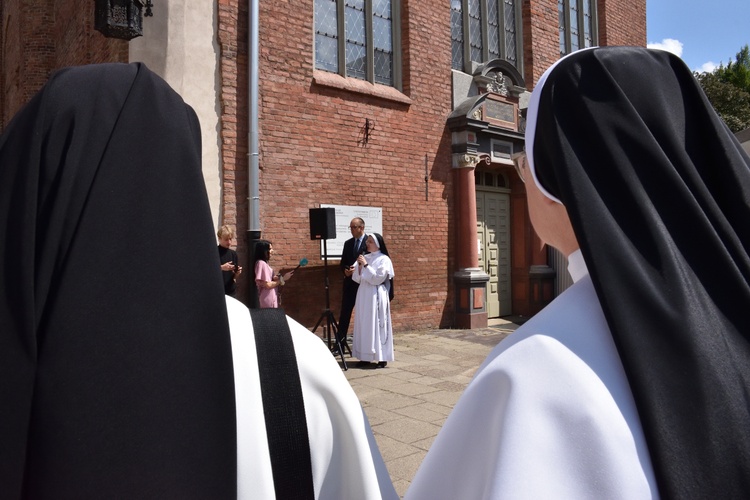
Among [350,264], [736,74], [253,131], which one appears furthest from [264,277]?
[736,74]

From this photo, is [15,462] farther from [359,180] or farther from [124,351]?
[359,180]

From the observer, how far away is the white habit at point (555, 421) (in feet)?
3.43

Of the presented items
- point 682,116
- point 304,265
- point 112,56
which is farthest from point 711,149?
point 112,56

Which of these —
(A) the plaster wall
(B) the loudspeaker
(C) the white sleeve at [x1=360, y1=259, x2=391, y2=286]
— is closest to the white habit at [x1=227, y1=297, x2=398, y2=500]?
(C) the white sleeve at [x1=360, y1=259, x2=391, y2=286]

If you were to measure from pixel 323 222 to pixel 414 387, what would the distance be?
283 cm

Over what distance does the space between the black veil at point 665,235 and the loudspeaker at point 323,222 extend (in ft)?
24.2

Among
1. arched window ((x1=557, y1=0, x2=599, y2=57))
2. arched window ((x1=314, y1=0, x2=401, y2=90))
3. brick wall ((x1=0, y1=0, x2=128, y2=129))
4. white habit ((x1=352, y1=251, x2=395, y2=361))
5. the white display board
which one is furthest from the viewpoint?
arched window ((x1=557, y1=0, x2=599, y2=57))

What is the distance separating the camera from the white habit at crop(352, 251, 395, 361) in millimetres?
8312

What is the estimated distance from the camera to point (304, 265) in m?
9.40

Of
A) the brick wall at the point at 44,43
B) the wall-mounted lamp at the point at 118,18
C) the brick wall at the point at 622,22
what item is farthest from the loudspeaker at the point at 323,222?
the brick wall at the point at 622,22

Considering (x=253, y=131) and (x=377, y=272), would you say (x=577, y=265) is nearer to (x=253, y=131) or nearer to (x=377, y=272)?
(x=377, y=272)

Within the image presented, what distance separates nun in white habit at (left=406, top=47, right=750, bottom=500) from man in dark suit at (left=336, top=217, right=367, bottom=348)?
7.62 metres

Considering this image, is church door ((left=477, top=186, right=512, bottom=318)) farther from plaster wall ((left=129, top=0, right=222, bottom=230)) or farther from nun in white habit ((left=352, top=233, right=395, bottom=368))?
plaster wall ((left=129, top=0, right=222, bottom=230))

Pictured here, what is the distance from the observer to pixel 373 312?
8398mm
